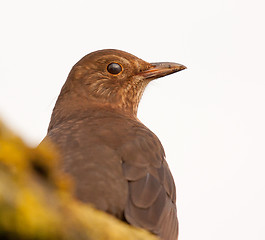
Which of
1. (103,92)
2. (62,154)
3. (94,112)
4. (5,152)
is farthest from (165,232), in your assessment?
(5,152)

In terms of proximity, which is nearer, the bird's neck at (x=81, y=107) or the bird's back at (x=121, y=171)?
the bird's back at (x=121, y=171)

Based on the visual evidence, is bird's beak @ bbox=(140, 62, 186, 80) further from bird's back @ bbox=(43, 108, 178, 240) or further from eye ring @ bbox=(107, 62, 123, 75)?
bird's back @ bbox=(43, 108, 178, 240)

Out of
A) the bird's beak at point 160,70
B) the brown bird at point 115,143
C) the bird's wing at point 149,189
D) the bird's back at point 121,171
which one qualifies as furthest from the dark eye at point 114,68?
the bird's wing at point 149,189

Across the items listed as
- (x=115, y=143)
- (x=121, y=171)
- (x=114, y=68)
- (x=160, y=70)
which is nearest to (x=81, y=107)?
(x=114, y=68)

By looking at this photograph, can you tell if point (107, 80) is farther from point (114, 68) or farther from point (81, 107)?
point (81, 107)

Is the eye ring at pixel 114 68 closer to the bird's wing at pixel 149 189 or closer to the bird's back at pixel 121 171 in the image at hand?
the bird's back at pixel 121 171

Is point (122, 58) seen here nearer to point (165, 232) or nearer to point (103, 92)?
point (103, 92)

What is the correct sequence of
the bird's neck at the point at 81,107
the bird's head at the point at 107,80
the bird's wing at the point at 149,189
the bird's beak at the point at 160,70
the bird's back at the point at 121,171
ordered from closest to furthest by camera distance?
the bird's back at the point at 121,171 < the bird's wing at the point at 149,189 < the bird's neck at the point at 81,107 < the bird's head at the point at 107,80 < the bird's beak at the point at 160,70
